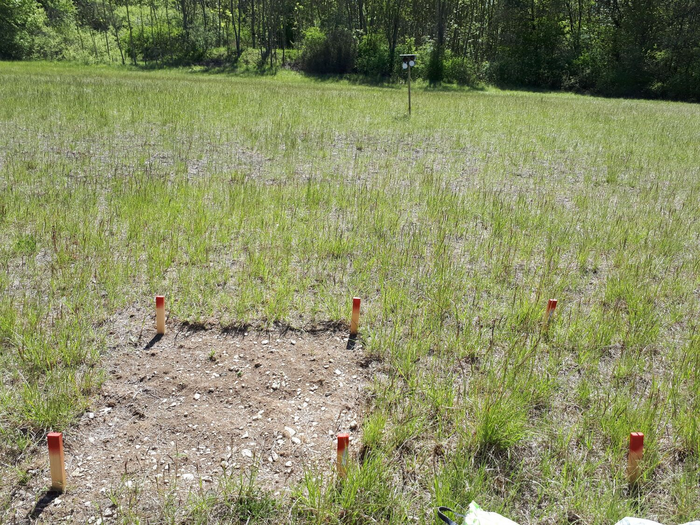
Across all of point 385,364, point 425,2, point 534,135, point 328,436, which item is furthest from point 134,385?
point 425,2

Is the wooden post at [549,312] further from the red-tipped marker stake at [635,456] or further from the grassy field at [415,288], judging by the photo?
the red-tipped marker stake at [635,456]

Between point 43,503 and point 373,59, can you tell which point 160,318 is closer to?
point 43,503

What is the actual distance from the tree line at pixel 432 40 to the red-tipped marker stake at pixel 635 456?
4078cm

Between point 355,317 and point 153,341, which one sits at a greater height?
point 355,317

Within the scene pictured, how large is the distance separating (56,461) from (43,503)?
29 cm

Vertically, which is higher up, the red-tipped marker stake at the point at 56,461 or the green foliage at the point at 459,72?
the green foliage at the point at 459,72

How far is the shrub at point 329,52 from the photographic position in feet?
136

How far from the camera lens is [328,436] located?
3355 mm

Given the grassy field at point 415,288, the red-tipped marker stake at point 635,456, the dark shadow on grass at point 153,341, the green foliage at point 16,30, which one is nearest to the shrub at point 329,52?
the green foliage at point 16,30

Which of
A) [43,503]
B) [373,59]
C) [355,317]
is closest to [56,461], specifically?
[43,503]

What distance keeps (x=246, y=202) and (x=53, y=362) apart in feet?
14.0

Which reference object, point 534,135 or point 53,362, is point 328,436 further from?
point 534,135

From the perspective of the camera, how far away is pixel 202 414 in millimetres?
3488

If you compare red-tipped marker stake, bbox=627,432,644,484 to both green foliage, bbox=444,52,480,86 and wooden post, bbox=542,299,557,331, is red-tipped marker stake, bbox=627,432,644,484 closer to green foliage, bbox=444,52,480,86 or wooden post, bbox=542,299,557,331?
wooden post, bbox=542,299,557,331
